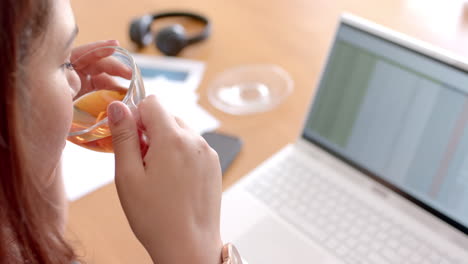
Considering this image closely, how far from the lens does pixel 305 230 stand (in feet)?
2.55

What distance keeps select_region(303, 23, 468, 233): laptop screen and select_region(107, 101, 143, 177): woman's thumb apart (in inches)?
15.6

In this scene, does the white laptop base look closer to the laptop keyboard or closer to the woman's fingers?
the laptop keyboard

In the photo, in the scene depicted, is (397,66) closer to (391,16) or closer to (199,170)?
(199,170)

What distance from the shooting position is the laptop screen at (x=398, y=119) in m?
0.72

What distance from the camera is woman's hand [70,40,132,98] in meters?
0.76

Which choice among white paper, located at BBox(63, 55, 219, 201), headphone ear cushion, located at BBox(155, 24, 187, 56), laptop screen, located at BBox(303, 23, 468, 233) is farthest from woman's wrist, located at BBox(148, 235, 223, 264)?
headphone ear cushion, located at BBox(155, 24, 187, 56)

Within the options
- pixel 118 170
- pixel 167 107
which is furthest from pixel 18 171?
pixel 167 107

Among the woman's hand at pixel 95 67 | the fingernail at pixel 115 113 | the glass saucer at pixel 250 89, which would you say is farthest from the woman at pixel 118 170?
the glass saucer at pixel 250 89

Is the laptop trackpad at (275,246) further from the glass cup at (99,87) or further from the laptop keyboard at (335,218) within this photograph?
the glass cup at (99,87)

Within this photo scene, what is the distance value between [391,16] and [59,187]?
0.97 m

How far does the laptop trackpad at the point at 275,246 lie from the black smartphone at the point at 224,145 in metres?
0.15

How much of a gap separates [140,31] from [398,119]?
2.25 ft

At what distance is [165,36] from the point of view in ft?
3.71

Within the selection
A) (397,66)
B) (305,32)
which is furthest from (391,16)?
(397,66)
